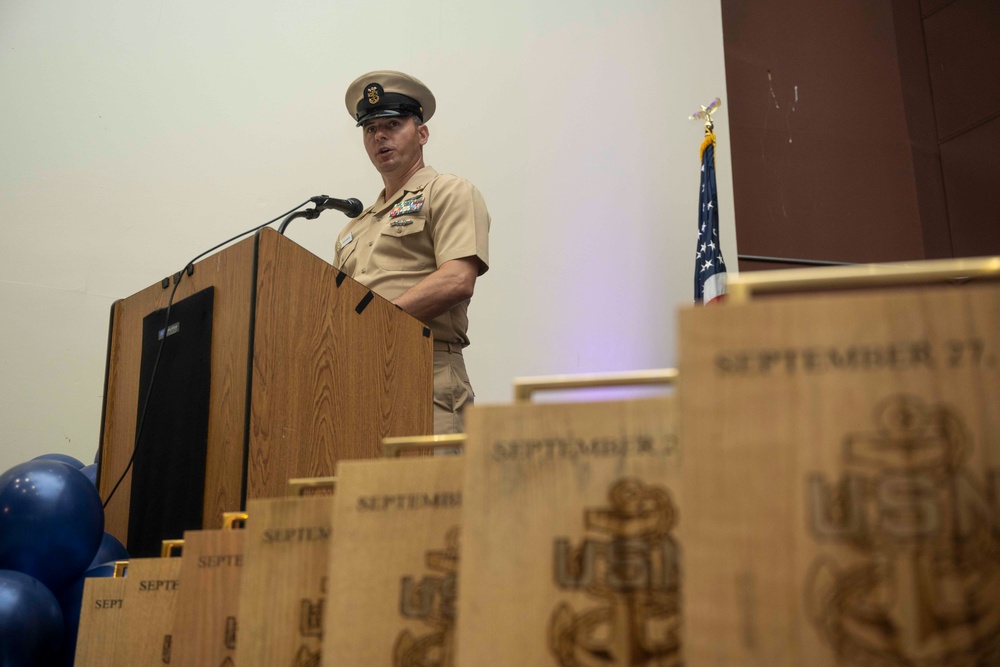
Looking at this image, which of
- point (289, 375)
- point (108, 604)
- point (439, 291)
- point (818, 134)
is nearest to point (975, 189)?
point (818, 134)

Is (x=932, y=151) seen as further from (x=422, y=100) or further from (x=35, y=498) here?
(x=35, y=498)

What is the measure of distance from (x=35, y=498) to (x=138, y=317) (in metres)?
0.45

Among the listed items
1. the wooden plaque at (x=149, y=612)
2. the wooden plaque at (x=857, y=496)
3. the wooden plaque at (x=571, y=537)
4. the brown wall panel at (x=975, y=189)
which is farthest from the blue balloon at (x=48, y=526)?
the brown wall panel at (x=975, y=189)

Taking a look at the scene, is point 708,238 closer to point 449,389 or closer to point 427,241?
point 427,241

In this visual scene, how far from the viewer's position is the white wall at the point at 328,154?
122 inches

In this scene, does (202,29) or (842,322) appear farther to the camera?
(202,29)

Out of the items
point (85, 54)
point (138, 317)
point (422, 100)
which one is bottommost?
point (138, 317)

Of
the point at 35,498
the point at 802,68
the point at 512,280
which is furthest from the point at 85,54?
the point at 802,68

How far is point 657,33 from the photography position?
3.97 m

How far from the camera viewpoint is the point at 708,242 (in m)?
3.47

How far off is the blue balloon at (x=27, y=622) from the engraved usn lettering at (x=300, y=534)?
2.87ft

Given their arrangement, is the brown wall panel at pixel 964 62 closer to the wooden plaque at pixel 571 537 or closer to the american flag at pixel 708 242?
the american flag at pixel 708 242

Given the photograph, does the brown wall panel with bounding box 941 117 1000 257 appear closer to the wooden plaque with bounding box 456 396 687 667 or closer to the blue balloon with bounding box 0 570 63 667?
the blue balloon with bounding box 0 570 63 667

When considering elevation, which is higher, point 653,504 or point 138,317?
point 138,317
